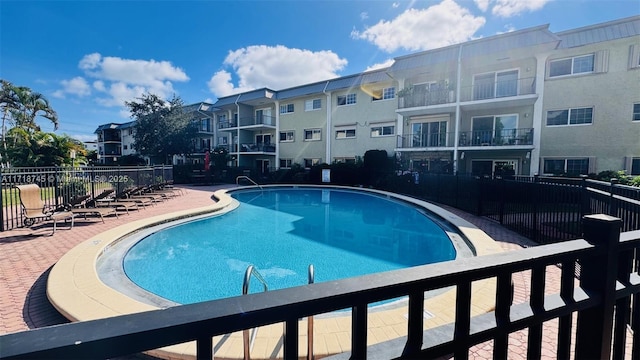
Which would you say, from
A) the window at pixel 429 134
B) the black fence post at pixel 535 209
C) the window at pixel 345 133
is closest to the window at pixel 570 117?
the window at pixel 429 134

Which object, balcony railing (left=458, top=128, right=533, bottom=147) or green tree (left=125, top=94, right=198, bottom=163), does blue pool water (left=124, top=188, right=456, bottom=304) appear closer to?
balcony railing (left=458, top=128, right=533, bottom=147)

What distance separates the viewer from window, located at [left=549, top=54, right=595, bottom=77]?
634 inches

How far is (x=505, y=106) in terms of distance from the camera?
58.3 ft

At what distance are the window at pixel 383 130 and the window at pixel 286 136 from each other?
8.91 metres

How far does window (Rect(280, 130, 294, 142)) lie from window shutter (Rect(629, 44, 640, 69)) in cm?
2386

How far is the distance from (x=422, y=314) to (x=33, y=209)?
11.3 m

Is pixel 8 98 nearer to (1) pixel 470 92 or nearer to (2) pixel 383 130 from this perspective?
(2) pixel 383 130

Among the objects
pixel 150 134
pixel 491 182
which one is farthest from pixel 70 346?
pixel 150 134

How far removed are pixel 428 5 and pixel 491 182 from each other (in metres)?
7.06

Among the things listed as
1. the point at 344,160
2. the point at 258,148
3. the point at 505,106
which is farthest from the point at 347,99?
the point at 505,106

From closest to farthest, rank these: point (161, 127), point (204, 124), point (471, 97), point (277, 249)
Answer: point (277, 249), point (471, 97), point (161, 127), point (204, 124)

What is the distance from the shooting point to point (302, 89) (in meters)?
26.8

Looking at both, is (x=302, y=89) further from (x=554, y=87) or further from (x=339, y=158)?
(x=554, y=87)

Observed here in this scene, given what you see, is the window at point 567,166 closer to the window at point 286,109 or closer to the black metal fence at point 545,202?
the black metal fence at point 545,202
